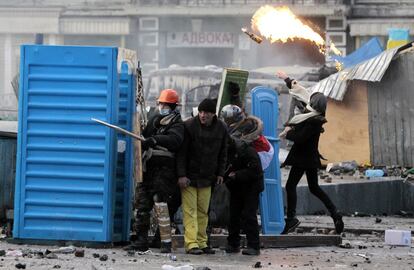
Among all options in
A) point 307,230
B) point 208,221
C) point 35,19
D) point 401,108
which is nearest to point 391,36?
point 401,108

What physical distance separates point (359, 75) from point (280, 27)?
3532 millimetres

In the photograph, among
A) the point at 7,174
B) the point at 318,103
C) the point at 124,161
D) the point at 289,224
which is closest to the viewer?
the point at 124,161

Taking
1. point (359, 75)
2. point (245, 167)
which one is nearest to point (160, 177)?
point (245, 167)

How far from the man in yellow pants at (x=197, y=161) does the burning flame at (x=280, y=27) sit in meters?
5.72

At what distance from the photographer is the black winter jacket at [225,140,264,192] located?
11.9 meters

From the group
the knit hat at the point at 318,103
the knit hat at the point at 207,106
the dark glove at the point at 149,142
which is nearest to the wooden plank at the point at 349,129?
the knit hat at the point at 318,103

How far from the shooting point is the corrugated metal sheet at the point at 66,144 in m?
12.0

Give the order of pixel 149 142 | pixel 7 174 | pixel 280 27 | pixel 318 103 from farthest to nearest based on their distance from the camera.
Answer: pixel 280 27 → pixel 318 103 → pixel 7 174 → pixel 149 142

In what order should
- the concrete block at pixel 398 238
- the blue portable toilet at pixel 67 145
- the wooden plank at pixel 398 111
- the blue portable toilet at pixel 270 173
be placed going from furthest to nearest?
the wooden plank at pixel 398 111, the blue portable toilet at pixel 270 173, the concrete block at pixel 398 238, the blue portable toilet at pixel 67 145

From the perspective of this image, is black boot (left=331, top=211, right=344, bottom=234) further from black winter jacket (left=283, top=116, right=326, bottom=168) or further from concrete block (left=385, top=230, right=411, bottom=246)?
concrete block (left=385, top=230, right=411, bottom=246)

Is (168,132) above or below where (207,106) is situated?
below

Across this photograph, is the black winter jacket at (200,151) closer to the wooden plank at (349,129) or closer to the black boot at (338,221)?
the black boot at (338,221)

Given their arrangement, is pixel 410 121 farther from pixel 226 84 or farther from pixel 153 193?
pixel 153 193

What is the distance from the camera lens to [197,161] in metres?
11.6
